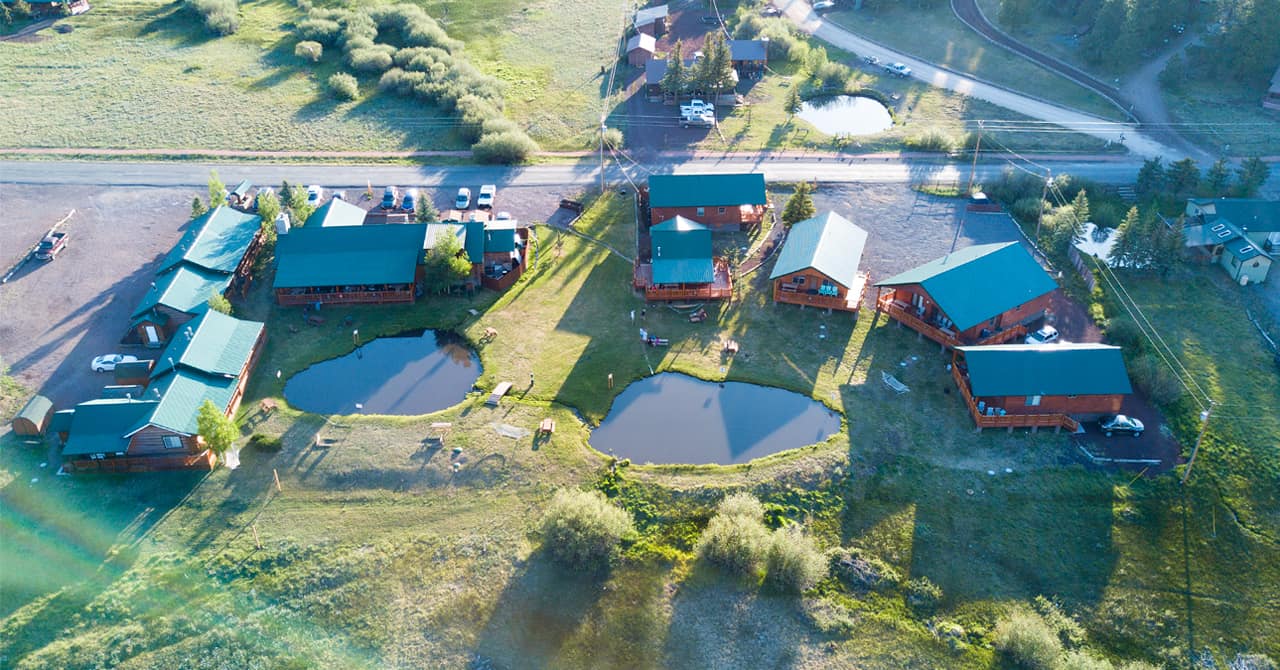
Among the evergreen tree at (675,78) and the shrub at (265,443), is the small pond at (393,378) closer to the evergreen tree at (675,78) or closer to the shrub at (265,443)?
the shrub at (265,443)

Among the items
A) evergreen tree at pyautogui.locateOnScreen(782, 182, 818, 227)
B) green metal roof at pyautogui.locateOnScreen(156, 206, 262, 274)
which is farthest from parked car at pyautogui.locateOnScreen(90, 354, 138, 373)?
evergreen tree at pyautogui.locateOnScreen(782, 182, 818, 227)

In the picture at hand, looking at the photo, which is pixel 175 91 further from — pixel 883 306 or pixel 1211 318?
pixel 1211 318

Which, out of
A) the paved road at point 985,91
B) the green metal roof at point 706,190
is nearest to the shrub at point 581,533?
the green metal roof at point 706,190

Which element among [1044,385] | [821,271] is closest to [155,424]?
[821,271]

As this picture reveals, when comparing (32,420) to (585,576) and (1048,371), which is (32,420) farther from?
(1048,371)

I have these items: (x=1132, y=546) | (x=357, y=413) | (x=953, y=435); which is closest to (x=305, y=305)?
(x=357, y=413)
